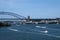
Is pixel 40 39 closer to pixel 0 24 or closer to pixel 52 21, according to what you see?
pixel 0 24

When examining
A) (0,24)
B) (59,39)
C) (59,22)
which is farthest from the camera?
(59,22)

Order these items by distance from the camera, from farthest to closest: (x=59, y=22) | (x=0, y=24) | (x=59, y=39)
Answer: (x=59, y=22) → (x=0, y=24) → (x=59, y=39)

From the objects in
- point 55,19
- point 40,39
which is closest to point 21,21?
point 55,19

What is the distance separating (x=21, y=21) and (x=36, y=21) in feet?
44.2

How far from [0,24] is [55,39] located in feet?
306

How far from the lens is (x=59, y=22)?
177m

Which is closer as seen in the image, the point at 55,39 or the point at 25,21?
the point at 55,39

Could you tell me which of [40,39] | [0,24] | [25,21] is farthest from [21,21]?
[40,39]

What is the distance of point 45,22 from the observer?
181500 millimetres

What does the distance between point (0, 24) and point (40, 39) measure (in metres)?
92.2

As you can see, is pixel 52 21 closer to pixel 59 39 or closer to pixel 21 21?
Result: pixel 21 21

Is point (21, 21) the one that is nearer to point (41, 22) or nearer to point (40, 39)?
point (41, 22)

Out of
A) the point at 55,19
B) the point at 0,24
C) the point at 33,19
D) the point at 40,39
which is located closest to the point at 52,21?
the point at 55,19

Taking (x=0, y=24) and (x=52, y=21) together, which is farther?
(x=52, y=21)
